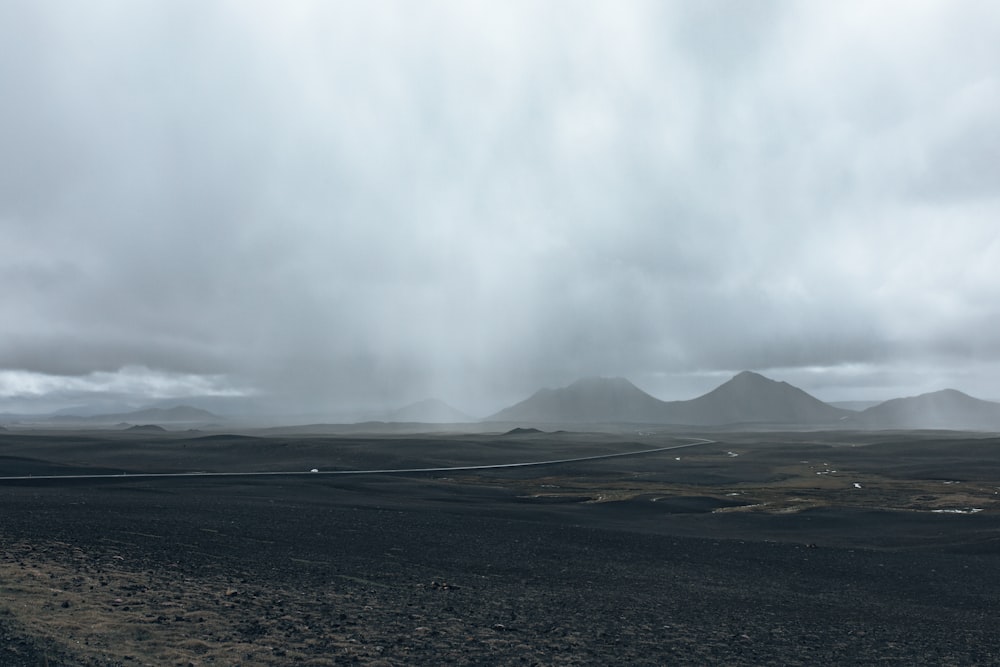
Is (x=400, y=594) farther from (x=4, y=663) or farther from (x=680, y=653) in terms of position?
(x=4, y=663)

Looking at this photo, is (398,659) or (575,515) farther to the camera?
(575,515)

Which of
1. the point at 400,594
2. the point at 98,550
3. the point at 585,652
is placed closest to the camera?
the point at 585,652

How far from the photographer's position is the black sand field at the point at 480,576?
13.7m

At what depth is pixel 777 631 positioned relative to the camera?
658 inches

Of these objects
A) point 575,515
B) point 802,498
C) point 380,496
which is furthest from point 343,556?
point 802,498

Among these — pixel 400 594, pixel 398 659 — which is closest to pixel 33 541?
pixel 400 594

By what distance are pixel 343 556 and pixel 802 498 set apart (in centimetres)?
3661

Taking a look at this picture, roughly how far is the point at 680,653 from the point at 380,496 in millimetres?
31400

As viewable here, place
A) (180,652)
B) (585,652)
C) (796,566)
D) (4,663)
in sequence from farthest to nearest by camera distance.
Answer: (796,566) → (585,652) → (180,652) → (4,663)

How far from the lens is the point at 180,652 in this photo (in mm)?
12133

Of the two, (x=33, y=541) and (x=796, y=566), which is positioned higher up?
(x=33, y=541)

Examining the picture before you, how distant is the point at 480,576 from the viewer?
70.2 ft

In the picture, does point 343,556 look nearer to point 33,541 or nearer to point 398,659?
point 33,541

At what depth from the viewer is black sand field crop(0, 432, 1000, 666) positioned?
539 inches
